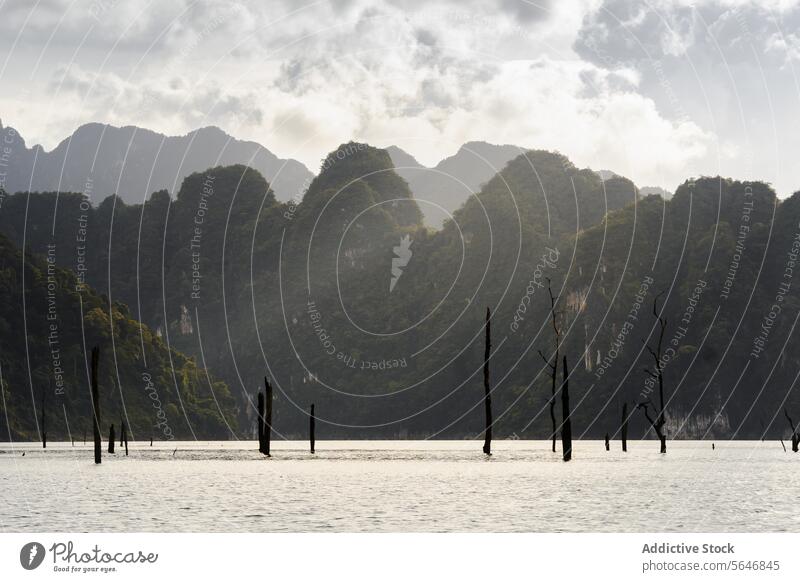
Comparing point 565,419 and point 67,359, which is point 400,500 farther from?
point 67,359

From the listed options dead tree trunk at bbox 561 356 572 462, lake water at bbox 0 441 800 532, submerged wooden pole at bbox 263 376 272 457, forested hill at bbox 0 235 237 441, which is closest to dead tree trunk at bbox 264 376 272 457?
submerged wooden pole at bbox 263 376 272 457

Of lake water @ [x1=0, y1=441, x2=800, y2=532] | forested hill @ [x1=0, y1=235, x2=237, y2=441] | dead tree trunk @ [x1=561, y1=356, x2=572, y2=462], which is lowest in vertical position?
lake water @ [x1=0, y1=441, x2=800, y2=532]

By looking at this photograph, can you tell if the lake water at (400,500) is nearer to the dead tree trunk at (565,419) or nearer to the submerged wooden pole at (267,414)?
the dead tree trunk at (565,419)

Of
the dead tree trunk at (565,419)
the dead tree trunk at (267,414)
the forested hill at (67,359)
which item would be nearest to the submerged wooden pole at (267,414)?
the dead tree trunk at (267,414)

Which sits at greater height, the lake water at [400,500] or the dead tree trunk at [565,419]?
the dead tree trunk at [565,419]

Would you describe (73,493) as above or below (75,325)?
below

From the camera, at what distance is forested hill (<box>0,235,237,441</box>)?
6585 inches

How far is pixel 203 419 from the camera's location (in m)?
196

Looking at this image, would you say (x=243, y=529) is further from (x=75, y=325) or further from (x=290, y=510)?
(x=75, y=325)

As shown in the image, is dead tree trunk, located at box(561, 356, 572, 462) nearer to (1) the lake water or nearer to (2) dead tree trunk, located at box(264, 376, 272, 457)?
(1) the lake water

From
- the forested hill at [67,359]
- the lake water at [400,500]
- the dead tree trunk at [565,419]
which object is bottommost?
the lake water at [400,500]

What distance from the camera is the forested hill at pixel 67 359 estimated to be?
549 feet
